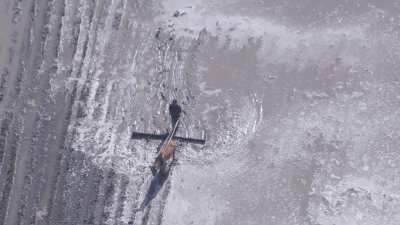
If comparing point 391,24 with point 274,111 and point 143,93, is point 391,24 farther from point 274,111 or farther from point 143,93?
point 143,93

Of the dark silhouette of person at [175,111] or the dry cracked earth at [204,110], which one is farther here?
the dark silhouette of person at [175,111]

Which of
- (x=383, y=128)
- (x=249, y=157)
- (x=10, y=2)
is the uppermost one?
(x=10, y=2)

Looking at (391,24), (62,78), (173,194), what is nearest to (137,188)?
(173,194)

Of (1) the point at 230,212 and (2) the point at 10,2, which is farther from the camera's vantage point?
(2) the point at 10,2

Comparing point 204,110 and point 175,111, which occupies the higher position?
point 204,110

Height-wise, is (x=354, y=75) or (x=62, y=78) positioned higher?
(x=354, y=75)

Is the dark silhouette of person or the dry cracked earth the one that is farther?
the dark silhouette of person
